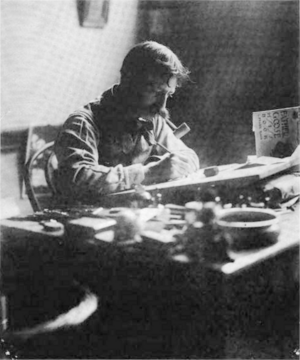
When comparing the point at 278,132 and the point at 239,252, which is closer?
the point at 239,252

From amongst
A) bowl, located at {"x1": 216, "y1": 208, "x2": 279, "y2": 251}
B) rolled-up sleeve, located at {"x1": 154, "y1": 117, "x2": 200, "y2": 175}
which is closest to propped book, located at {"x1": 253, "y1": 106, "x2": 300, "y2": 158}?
rolled-up sleeve, located at {"x1": 154, "y1": 117, "x2": 200, "y2": 175}

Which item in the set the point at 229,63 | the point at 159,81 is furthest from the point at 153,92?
the point at 229,63

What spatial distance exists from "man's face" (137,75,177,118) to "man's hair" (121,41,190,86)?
0.03m

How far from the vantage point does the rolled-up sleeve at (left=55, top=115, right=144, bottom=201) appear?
1.82m

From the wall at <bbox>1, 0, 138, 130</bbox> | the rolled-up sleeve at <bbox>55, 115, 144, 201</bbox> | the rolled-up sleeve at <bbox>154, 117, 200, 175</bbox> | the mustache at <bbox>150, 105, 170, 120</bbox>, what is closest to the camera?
the rolled-up sleeve at <bbox>55, 115, 144, 201</bbox>

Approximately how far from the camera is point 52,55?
9.55 ft

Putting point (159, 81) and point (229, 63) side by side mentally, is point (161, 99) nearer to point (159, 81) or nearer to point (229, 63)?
point (159, 81)

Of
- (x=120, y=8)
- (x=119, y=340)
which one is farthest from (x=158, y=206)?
(x=120, y=8)

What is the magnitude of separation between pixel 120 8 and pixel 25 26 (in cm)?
68

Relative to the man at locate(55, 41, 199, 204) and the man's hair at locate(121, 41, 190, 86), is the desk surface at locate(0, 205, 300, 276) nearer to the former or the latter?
the man at locate(55, 41, 199, 204)

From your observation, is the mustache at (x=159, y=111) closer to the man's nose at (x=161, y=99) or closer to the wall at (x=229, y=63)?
the man's nose at (x=161, y=99)

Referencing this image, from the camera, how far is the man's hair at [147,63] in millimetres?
2039

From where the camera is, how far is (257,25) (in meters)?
3.07

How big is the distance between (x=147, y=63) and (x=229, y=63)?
4.54ft
